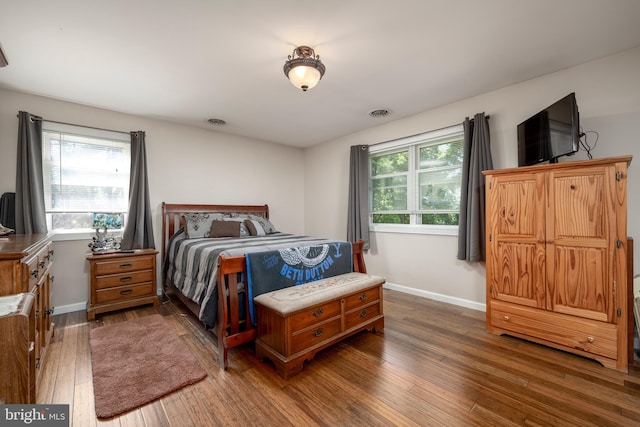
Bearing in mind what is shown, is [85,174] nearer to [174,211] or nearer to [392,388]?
[174,211]

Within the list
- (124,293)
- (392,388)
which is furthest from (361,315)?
(124,293)

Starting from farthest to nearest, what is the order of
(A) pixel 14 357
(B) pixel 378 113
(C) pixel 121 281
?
1. (B) pixel 378 113
2. (C) pixel 121 281
3. (A) pixel 14 357

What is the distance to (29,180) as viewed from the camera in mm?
2840

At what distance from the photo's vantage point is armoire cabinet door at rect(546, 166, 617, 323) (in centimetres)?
198

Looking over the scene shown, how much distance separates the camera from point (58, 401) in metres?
1.63

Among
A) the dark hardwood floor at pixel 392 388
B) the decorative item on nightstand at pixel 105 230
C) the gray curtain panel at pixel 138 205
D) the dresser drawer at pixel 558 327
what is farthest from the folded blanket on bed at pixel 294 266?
the decorative item on nightstand at pixel 105 230

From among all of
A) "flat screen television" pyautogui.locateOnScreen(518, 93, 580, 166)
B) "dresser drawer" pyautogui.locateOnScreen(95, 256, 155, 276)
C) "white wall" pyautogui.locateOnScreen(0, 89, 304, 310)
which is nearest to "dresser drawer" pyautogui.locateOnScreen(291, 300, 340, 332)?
"flat screen television" pyautogui.locateOnScreen(518, 93, 580, 166)

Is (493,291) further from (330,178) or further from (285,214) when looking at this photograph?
(285,214)

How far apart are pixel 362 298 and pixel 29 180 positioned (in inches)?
145

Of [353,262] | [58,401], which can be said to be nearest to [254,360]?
[58,401]

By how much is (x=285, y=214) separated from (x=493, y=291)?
363 cm

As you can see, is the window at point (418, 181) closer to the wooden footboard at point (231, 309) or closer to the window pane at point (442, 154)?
the window pane at point (442, 154)

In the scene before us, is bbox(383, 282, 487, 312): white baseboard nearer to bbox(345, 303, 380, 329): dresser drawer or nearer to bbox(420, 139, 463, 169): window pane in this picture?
bbox(345, 303, 380, 329): dresser drawer

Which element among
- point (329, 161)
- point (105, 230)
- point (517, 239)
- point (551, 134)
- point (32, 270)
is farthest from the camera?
point (329, 161)
